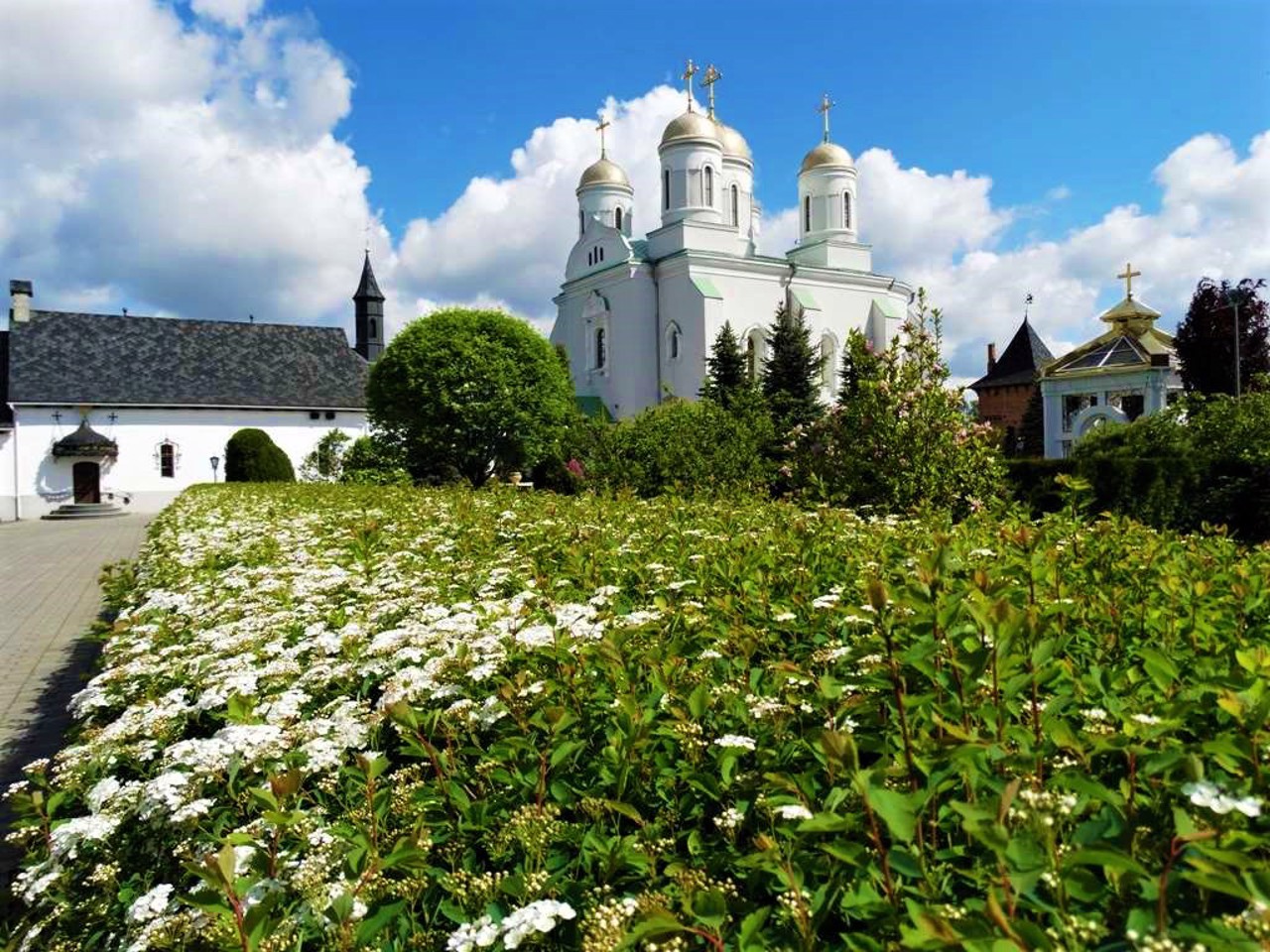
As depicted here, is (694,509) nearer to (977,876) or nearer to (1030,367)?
(977,876)

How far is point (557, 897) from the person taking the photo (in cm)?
163

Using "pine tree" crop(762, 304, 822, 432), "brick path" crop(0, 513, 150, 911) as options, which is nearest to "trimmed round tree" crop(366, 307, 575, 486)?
"brick path" crop(0, 513, 150, 911)

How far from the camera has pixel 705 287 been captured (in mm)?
40719

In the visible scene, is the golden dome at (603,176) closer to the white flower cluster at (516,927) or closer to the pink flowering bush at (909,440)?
the pink flowering bush at (909,440)

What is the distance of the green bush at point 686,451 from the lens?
1524cm

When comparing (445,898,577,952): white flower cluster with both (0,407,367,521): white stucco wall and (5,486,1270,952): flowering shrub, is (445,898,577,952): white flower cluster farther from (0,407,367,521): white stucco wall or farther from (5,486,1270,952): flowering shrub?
(0,407,367,521): white stucco wall

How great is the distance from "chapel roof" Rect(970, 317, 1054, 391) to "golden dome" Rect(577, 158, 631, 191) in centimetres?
2723

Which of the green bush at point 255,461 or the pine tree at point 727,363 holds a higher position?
the pine tree at point 727,363

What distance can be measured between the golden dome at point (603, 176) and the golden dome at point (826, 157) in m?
10.1

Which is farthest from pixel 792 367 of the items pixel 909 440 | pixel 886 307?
pixel 909 440

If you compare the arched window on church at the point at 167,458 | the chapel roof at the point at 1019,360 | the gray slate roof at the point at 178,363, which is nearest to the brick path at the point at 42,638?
the arched window on church at the point at 167,458

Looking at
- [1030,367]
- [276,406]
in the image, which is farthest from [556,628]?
[1030,367]

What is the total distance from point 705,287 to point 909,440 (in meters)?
31.8

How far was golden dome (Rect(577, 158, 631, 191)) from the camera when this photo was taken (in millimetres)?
48875
